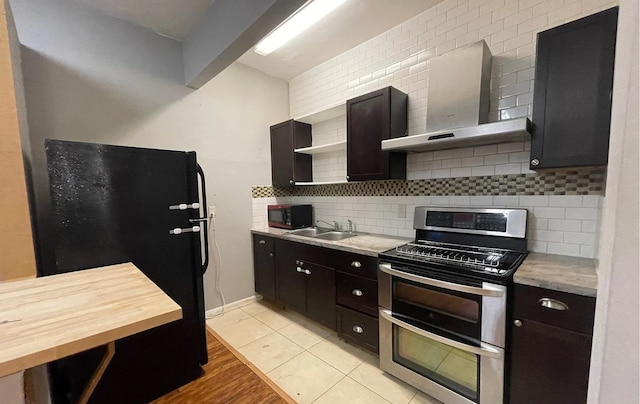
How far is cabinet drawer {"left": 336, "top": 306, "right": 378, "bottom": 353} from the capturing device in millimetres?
1952

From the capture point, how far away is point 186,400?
1.66 metres

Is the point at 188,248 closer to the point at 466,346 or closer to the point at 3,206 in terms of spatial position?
the point at 3,206

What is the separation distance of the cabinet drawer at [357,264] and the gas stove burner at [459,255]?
0.75 feet

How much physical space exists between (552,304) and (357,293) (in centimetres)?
118

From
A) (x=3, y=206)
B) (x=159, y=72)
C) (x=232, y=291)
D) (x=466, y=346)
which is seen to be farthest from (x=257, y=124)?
(x=466, y=346)

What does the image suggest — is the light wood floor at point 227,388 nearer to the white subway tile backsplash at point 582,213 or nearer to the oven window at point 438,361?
the oven window at point 438,361

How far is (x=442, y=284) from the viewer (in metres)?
1.52

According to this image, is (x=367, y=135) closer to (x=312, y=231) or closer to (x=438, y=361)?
(x=312, y=231)

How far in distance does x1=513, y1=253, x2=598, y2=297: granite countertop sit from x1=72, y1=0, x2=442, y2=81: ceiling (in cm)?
208

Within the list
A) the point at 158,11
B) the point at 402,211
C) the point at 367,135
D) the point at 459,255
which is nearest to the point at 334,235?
the point at 402,211

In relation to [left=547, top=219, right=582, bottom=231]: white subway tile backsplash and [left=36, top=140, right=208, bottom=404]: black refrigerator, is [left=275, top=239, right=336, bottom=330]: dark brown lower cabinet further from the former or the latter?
[left=547, top=219, right=582, bottom=231]: white subway tile backsplash

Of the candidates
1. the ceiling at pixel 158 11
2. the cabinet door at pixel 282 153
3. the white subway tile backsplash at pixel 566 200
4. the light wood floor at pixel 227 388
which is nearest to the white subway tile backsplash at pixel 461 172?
the white subway tile backsplash at pixel 566 200

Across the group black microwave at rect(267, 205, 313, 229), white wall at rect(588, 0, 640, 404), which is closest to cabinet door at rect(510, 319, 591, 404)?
white wall at rect(588, 0, 640, 404)

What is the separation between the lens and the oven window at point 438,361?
58.6 inches
